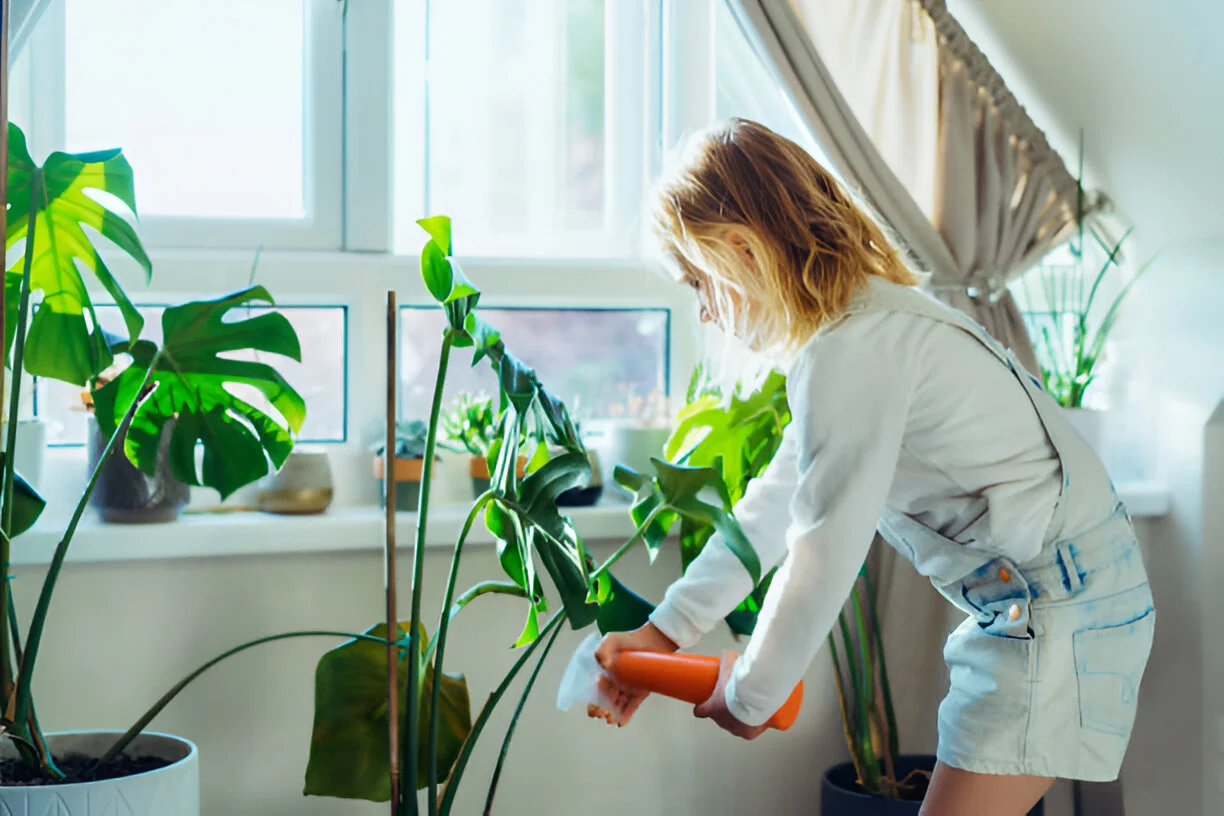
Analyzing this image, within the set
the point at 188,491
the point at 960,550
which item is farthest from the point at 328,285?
the point at 960,550

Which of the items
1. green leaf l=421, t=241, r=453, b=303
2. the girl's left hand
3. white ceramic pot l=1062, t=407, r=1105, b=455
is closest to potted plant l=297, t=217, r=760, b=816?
green leaf l=421, t=241, r=453, b=303

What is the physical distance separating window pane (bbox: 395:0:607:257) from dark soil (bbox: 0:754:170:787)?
0.95 metres

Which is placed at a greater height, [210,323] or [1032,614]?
[210,323]

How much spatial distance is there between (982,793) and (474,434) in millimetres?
939

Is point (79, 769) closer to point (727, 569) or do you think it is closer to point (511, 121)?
point (727, 569)

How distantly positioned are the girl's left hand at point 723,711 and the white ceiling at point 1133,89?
1266 mm

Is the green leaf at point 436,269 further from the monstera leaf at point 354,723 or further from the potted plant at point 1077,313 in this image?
the potted plant at point 1077,313

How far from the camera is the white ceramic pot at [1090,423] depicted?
2.09 metres

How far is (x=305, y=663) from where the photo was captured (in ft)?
5.86

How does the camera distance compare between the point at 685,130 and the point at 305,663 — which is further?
the point at 685,130

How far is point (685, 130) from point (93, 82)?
0.96 meters

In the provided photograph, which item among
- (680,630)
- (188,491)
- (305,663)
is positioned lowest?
(305,663)

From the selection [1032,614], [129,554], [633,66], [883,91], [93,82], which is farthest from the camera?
[633,66]

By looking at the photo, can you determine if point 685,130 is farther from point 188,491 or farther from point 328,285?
point 188,491
